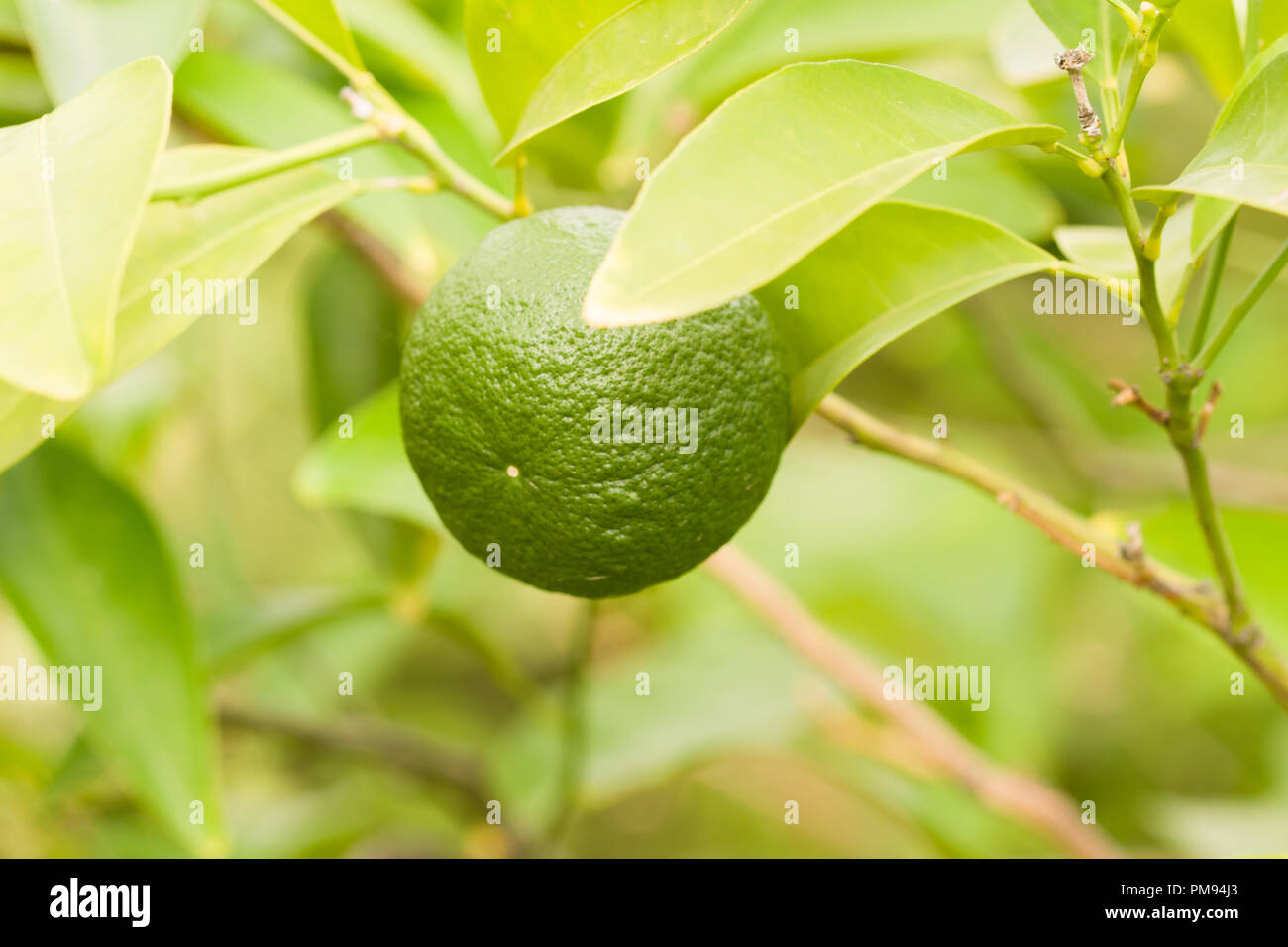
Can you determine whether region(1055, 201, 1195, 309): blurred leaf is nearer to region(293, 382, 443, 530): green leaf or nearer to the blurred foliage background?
the blurred foliage background

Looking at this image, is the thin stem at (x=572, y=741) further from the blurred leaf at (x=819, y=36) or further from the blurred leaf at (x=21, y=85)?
the blurred leaf at (x=21, y=85)

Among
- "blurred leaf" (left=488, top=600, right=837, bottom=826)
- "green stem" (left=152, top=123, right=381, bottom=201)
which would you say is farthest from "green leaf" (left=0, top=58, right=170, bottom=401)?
"blurred leaf" (left=488, top=600, right=837, bottom=826)

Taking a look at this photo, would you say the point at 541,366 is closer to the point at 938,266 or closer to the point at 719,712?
the point at 938,266

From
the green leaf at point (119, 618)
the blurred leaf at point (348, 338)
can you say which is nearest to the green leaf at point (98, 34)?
the green leaf at point (119, 618)

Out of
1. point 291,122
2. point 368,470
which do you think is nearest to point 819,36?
point 291,122

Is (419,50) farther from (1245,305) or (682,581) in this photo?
(682,581)

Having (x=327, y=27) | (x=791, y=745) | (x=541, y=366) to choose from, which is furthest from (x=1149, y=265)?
(x=791, y=745)
